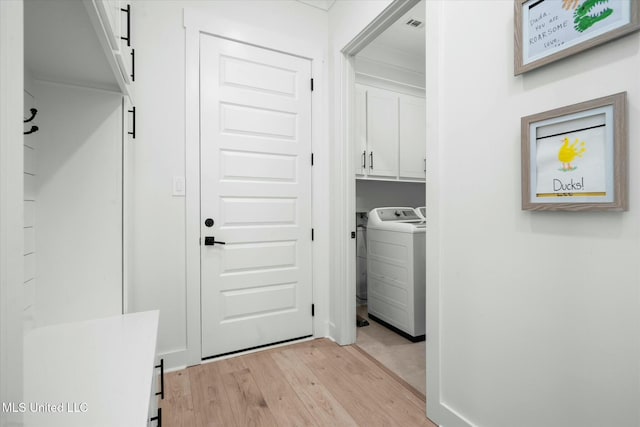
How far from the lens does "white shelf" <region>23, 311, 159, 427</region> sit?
0.70 m

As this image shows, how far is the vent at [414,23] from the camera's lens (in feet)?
8.86

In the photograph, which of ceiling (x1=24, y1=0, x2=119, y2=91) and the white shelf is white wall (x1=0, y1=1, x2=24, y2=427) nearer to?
the white shelf

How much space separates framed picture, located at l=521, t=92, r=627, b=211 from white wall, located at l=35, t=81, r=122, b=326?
1680 mm

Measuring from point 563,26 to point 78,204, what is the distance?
193 cm

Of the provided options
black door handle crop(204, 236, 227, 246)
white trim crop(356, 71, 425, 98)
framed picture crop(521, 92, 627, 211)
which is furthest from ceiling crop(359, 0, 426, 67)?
black door handle crop(204, 236, 227, 246)

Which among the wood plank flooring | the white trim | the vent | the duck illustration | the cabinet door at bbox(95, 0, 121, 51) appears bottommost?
the wood plank flooring

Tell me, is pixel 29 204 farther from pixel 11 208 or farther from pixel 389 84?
pixel 389 84

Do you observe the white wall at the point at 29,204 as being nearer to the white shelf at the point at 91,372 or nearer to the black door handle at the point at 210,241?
the white shelf at the point at 91,372

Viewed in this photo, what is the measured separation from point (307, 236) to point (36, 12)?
6.08ft

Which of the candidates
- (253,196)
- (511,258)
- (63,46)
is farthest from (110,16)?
(511,258)

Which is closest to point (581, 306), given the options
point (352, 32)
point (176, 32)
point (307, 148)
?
point (307, 148)

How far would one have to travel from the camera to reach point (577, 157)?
0.94 m

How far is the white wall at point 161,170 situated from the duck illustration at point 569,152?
1.95 meters
